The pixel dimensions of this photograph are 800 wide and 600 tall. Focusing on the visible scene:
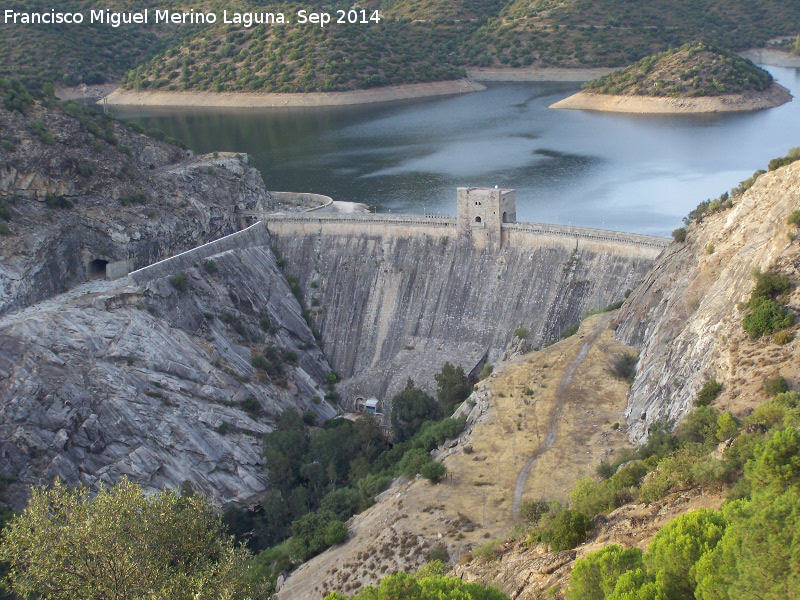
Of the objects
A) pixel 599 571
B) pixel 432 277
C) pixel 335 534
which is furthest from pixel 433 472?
pixel 432 277

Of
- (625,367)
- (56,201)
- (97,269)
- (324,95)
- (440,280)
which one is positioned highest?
(324,95)

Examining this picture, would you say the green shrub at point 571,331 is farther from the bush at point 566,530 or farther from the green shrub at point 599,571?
the green shrub at point 599,571

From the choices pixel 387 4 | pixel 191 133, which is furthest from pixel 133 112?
pixel 387 4

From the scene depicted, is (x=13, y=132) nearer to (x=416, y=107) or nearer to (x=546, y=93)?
(x=416, y=107)

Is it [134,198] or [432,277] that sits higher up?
→ [134,198]

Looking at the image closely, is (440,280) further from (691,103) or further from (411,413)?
(691,103)

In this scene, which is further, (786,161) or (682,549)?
(786,161)

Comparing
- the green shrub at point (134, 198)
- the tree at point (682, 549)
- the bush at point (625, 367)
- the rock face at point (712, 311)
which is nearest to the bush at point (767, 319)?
the rock face at point (712, 311)
